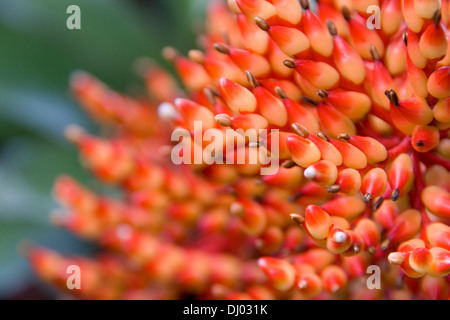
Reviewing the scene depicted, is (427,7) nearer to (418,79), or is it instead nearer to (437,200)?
(418,79)

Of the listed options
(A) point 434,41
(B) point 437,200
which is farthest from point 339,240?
(A) point 434,41

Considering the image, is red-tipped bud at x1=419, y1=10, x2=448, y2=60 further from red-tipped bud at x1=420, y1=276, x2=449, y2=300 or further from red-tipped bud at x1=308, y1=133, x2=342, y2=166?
red-tipped bud at x1=420, y1=276, x2=449, y2=300

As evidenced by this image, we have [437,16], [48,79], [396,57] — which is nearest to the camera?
[437,16]

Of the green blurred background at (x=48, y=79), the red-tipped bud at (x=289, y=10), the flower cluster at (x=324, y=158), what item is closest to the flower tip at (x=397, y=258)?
the flower cluster at (x=324, y=158)

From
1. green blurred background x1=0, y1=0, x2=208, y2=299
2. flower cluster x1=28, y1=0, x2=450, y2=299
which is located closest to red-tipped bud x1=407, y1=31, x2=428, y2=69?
flower cluster x1=28, y1=0, x2=450, y2=299

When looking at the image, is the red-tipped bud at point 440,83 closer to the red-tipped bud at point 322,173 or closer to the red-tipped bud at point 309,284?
the red-tipped bud at point 322,173
